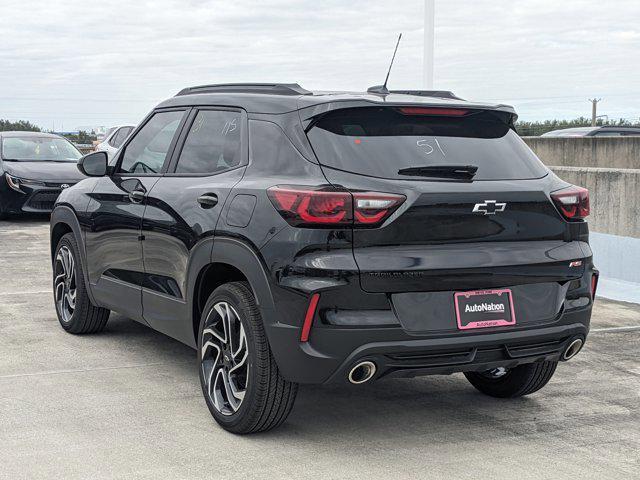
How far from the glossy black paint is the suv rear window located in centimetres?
6

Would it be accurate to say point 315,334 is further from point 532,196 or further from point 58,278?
point 58,278

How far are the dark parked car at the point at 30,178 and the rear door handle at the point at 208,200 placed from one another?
11.4m

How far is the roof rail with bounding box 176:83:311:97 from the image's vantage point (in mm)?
5449

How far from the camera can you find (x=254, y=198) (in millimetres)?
4926

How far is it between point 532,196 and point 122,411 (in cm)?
244

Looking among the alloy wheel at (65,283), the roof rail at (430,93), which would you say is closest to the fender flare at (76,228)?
the alloy wheel at (65,283)

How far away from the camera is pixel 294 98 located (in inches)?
202

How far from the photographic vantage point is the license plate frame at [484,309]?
184 inches

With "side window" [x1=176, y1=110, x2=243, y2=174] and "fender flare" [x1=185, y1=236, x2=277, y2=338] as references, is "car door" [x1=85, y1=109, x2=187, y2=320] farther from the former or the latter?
"fender flare" [x1=185, y1=236, x2=277, y2=338]

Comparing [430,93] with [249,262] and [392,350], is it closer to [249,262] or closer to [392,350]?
[249,262]

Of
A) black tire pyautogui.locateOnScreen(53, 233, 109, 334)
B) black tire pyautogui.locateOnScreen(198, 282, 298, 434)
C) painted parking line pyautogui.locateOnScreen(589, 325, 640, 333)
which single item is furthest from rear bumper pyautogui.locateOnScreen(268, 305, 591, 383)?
painted parking line pyautogui.locateOnScreen(589, 325, 640, 333)

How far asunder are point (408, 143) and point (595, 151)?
1536 cm

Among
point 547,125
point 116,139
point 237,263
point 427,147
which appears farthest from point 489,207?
point 547,125

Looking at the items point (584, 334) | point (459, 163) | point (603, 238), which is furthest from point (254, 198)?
point (603, 238)
